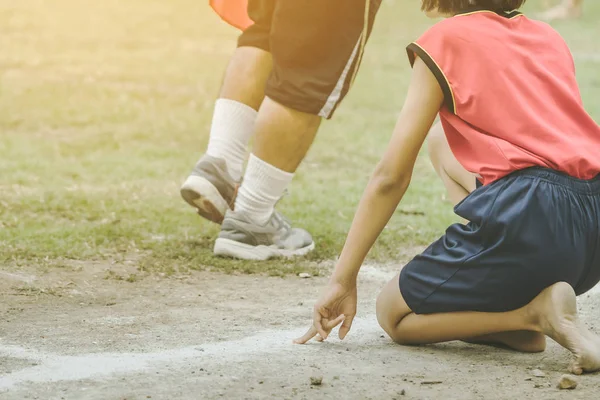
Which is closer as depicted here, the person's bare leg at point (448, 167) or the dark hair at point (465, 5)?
the dark hair at point (465, 5)

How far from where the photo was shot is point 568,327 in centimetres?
255

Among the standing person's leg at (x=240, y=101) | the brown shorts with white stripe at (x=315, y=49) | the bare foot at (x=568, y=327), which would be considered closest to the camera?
the bare foot at (x=568, y=327)

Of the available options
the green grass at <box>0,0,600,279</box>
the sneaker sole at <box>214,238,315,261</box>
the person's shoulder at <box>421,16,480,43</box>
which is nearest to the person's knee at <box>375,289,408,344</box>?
the person's shoulder at <box>421,16,480,43</box>

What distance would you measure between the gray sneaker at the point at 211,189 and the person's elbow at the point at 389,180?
143 cm

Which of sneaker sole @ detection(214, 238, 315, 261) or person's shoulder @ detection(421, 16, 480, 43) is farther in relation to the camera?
sneaker sole @ detection(214, 238, 315, 261)

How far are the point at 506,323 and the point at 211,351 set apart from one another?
0.76 meters

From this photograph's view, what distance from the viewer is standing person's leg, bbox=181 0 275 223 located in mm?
4180

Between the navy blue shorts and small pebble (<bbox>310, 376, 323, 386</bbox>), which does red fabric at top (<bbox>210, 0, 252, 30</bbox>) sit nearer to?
the navy blue shorts

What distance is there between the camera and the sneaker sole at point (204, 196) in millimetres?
4004

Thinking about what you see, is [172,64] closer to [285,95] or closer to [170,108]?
[170,108]

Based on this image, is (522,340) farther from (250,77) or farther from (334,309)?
(250,77)

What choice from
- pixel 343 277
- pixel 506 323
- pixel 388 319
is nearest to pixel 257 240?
pixel 388 319

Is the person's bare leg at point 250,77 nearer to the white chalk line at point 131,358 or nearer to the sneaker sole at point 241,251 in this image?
the sneaker sole at point 241,251

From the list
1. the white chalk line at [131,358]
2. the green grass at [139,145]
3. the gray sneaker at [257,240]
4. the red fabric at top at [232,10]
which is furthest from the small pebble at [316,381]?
the red fabric at top at [232,10]
